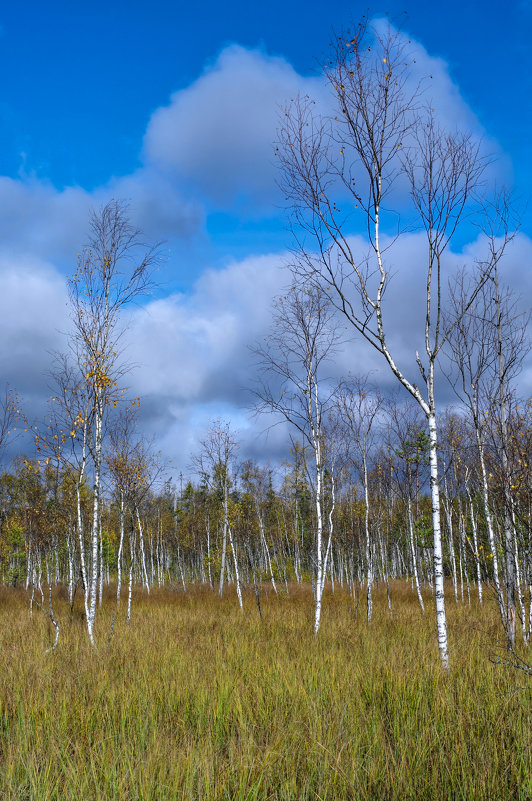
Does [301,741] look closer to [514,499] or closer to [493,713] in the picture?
[493,713]

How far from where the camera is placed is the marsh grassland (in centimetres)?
333

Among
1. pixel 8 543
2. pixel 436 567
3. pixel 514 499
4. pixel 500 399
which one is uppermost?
pixel 500 399

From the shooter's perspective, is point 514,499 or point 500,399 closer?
point 514,499

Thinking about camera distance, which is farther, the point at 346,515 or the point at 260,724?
the point at 346,515

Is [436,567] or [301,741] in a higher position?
[436,567]

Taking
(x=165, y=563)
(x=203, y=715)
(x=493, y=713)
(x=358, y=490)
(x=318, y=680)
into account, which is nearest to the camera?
(x=493, y=713)

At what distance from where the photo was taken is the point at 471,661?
19.9 ft

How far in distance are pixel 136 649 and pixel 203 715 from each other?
11.5ft

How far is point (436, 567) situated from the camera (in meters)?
5.88

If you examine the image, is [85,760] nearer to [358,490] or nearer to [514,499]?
[514,499]

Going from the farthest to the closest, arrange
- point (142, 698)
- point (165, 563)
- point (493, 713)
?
point (165, 563) → point (142, 698) → point (493, 713)

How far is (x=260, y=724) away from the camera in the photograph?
4.49 meters

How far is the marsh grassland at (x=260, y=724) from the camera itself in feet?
10.9

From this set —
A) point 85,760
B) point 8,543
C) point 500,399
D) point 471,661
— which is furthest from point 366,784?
point 8,543
